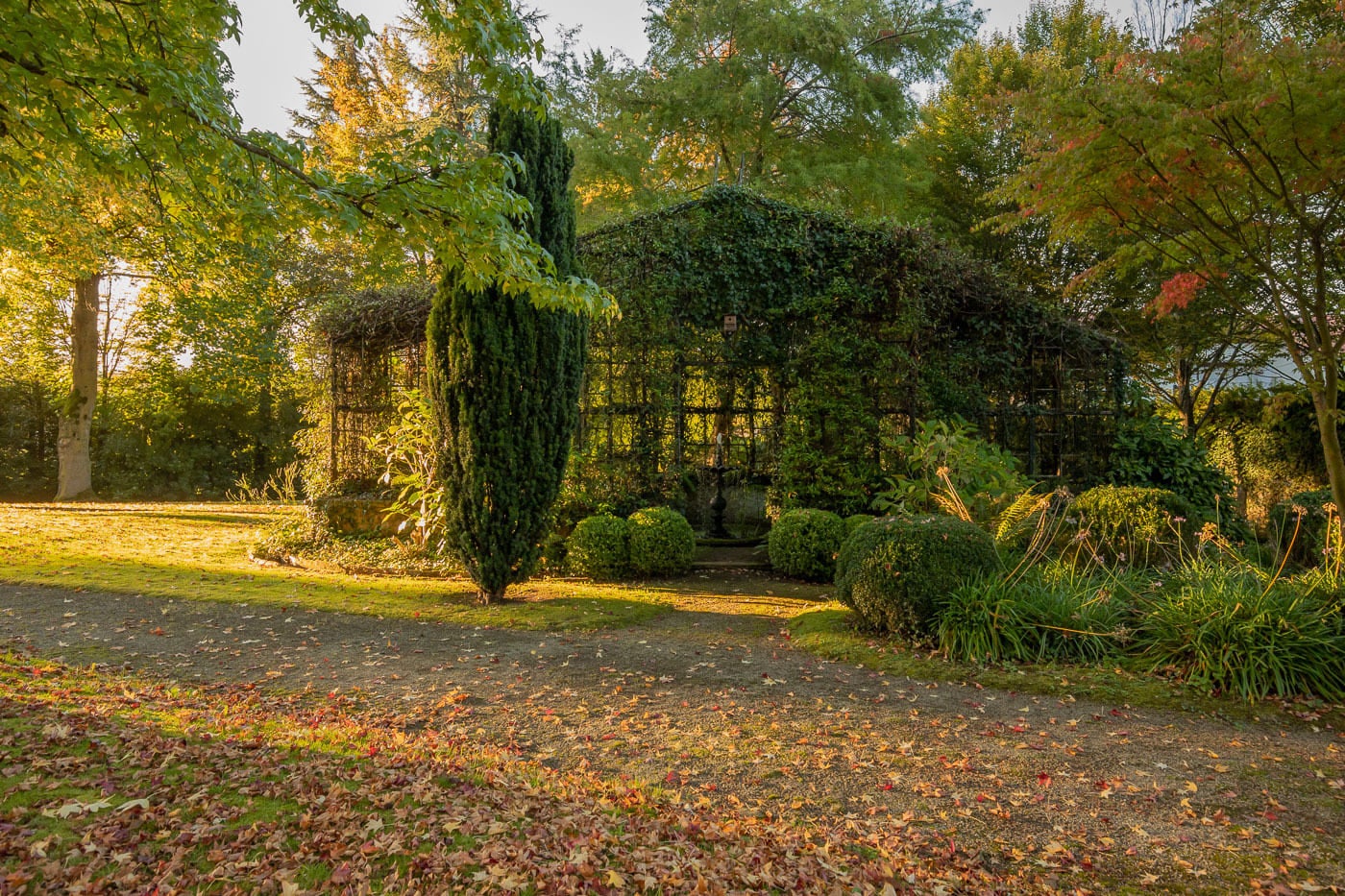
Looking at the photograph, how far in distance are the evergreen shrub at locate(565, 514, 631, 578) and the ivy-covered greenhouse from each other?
872mm

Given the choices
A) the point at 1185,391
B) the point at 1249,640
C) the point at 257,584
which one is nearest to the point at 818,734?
the point at 1249,640

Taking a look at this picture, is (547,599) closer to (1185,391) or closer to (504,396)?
(504,396)

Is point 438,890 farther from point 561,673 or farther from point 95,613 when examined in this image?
point 95,613

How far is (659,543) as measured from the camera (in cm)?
835

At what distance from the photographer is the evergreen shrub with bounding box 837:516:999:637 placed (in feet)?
17.8

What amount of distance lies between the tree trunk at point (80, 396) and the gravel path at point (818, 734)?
1199 cm

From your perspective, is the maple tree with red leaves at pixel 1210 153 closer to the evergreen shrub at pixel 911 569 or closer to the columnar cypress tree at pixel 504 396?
the evergreen shrub at pixel 911 569

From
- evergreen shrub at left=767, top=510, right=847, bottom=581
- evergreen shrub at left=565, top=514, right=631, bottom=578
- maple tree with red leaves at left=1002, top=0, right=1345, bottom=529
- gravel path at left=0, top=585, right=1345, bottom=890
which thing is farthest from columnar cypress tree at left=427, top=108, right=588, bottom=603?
maple tree with red leaves at left=1002, top=0, right=1345, bottom=529

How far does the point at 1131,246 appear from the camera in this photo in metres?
7.53

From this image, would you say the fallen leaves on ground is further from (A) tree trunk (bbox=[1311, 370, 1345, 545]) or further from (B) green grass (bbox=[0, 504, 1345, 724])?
(A) tree trunk (bbox=[1311, 370, 1345, 545])

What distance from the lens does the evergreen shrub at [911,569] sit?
17.8 feet

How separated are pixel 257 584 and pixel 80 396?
11.5 metres

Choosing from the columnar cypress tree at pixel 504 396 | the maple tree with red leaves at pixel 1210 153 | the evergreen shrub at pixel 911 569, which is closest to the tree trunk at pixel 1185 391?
the maple tree with red leaves at pixel 1210 153

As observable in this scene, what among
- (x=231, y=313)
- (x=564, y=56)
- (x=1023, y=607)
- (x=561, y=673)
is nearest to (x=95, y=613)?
(x=561, y=673)
